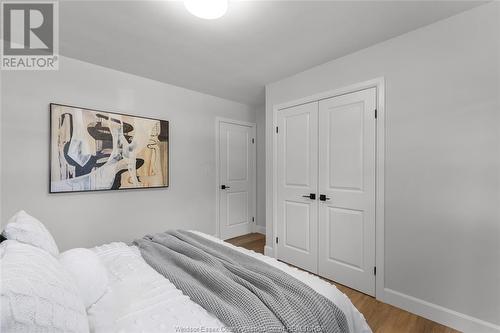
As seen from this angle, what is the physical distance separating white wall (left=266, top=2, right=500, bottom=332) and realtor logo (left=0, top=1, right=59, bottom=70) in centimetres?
283

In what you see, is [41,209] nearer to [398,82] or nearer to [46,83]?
[46,83]

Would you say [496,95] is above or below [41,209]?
Answer: above

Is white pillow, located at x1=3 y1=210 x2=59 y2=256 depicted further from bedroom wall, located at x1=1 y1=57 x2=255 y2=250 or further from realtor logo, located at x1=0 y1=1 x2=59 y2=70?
realtor logo, located at x1=0 y1=1 x2=59 y2=70

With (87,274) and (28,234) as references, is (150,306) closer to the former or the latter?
(87,274)

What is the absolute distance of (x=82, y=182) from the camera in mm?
2518

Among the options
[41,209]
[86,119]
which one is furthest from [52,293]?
[86,119]

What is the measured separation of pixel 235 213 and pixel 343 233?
2.05 metres

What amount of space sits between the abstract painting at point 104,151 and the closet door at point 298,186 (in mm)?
1598

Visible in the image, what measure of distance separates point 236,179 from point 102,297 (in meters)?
3.01

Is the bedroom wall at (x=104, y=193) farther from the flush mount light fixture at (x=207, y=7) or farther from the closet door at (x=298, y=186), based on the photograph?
the flush mount light fixture at (x=207, y=7)

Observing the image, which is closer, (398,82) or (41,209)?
(398,82)

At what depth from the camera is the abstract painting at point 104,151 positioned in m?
2.40

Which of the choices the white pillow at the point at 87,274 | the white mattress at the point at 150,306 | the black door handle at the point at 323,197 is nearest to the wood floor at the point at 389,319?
the white mattress at the point at 150,306

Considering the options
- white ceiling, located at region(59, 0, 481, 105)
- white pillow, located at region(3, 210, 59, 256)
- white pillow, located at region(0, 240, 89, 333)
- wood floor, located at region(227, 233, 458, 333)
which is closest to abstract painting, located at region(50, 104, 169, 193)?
white ceiling, located at region(59, 0, 481, 105)
